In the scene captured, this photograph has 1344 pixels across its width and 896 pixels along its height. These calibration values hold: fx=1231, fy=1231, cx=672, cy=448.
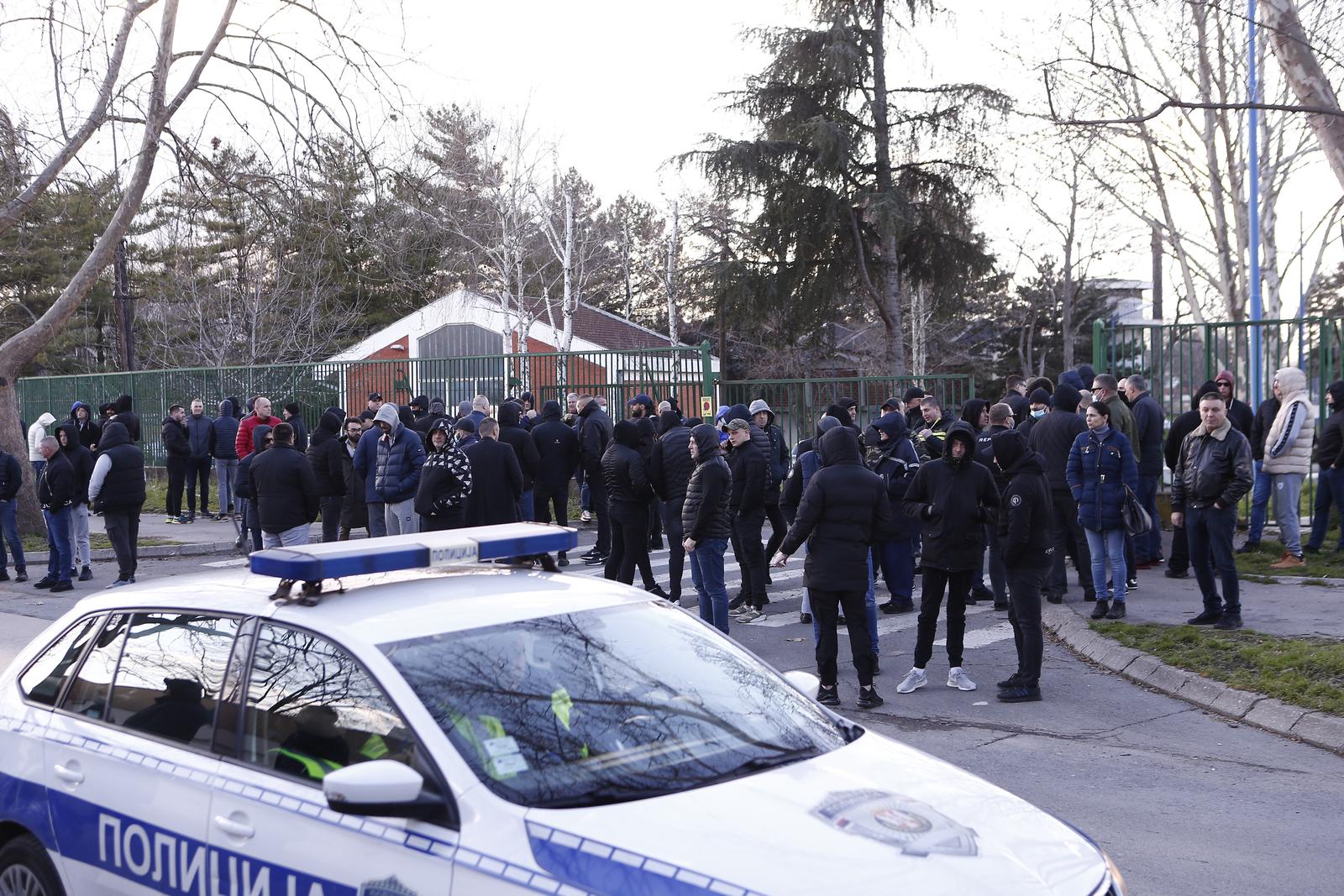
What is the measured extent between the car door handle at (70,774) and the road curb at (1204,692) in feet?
21.5

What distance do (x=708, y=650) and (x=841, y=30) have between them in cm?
2677

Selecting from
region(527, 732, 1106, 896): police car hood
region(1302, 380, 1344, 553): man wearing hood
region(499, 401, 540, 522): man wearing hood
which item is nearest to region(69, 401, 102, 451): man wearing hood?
region(499, 401, 540, 522): man wearing hood

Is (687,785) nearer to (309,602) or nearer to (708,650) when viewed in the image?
(708,650)

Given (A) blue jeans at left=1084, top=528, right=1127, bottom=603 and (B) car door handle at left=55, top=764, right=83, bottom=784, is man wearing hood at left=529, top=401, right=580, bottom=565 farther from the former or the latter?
(B) car door handle at left=55, top=764, right=83, bottom=784

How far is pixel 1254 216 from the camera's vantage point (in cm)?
2136

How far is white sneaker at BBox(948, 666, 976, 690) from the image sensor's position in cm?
869

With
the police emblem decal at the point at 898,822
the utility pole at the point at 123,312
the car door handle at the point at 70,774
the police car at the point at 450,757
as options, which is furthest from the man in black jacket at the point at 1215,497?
the utility pole at the point at 123,312

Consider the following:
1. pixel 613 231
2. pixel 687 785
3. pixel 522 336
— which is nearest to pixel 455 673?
pixel 687 785

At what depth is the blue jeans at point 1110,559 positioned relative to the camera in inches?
413

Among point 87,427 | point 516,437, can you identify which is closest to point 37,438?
point 87,427

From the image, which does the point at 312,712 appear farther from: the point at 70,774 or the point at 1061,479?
the point at 1061,479

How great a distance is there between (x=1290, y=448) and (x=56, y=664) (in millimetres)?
12107

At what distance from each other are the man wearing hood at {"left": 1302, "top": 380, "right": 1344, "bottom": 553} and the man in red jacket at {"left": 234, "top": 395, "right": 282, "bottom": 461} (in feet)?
41.4

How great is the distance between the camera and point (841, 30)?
28.5 meters
